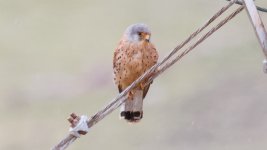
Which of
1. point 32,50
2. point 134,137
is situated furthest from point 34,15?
point 134,137

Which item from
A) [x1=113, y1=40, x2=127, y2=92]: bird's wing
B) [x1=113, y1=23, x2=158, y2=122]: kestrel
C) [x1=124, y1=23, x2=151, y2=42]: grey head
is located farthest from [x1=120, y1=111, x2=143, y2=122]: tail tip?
[x1=124, y1=23, x2=151, y2=42]: grey head

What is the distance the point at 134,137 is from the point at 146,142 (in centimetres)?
16

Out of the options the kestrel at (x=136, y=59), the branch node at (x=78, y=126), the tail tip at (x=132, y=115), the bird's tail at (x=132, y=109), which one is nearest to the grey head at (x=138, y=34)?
the kestrel at (x=136, y=59)

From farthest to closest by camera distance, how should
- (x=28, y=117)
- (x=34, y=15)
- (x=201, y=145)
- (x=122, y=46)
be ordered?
1. (x=34, y=15)
2. (x=28, y=117)
3. (x=201, y=145)
4. (x=122, y=46)

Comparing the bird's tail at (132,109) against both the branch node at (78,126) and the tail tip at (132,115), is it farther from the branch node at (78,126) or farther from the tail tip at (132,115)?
the branch node at (78,126)

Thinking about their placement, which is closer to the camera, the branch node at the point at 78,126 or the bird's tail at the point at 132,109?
the branch node at the point at 78,126

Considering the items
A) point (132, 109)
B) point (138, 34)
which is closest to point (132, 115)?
point (132, 109)

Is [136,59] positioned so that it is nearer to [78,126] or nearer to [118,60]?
[118,60]

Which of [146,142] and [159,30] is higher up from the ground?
[159,30]

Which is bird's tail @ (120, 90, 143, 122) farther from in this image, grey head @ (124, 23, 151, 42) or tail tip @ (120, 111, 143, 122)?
grey head @ (124, 23, 151, 42)

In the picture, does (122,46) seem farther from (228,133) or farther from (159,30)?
(159,30)

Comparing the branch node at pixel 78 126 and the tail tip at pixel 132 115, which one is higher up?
the tail tip at pixel 132 115

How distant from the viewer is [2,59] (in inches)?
484

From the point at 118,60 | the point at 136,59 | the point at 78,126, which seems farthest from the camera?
the point at 118,60
